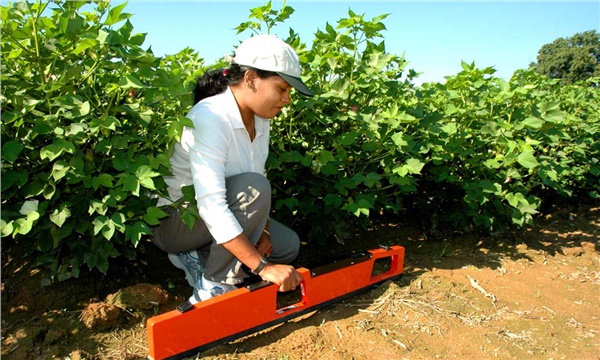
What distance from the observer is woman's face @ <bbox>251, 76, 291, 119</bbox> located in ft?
6.57

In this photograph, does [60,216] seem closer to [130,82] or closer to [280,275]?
[130,82]

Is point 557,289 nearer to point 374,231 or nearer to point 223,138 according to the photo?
point 374,231

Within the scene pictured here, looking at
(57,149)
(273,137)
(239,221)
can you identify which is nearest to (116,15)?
(57,149)

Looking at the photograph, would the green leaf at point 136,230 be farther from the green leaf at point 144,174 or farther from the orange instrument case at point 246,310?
the orange instrument case at point 246,310

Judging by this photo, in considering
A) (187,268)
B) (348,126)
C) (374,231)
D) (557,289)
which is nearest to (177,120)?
(187,268)

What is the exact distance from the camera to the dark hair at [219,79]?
2.03m

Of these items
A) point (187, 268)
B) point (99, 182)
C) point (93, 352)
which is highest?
point (99, 182)

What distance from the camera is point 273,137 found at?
268cm

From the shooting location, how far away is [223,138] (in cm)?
201

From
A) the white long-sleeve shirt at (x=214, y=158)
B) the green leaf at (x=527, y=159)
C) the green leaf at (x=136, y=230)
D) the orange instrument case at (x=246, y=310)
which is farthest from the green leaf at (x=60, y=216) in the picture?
the green leaf at (x=527, y=159)

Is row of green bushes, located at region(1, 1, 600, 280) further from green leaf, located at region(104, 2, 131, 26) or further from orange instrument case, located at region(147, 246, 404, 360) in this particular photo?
orange instrument case, located at region(147, 246, 404, 360)

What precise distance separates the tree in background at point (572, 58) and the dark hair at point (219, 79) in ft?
136

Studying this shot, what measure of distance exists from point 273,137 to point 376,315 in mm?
1163

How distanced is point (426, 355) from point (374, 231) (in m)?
1.61
